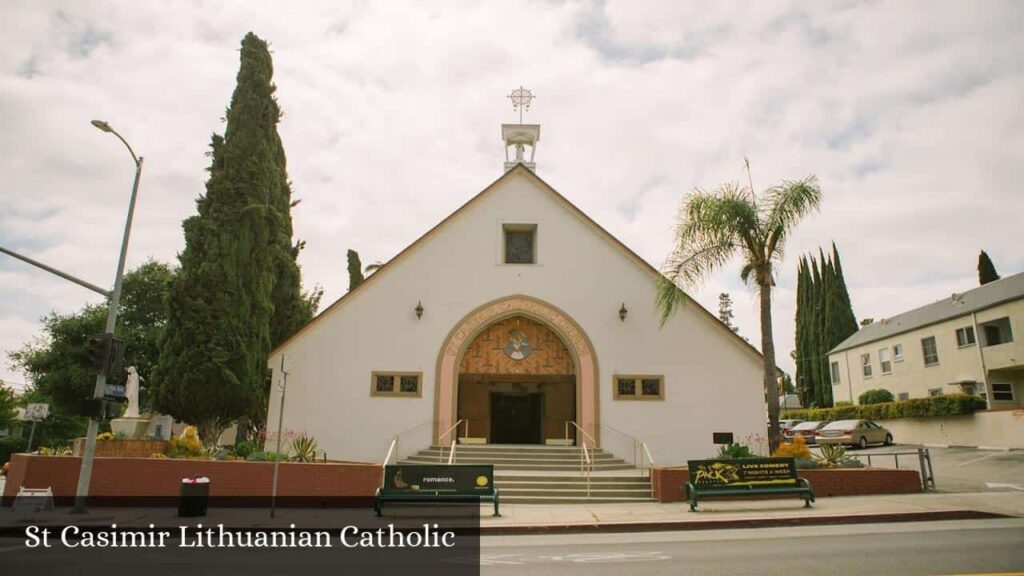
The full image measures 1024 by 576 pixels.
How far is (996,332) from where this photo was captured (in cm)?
3075

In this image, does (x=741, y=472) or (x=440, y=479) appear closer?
(x=440, y=479)

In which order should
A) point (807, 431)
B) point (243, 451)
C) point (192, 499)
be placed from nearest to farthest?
1. point (192, 499)
2. point (243, 451)
3. point (807, 431)

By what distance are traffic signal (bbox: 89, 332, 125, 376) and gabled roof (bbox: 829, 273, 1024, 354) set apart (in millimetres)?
34558

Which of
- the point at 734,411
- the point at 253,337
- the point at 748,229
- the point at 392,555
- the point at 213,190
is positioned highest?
the point at 213,190

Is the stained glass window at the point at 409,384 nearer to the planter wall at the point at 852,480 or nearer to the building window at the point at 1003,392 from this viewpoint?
the planter wall at the point at 852,480

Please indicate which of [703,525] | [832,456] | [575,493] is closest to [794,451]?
[832,456]

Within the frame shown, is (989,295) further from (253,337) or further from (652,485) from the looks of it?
(253,337)

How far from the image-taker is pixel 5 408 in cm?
3406

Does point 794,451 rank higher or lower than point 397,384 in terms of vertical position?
lower

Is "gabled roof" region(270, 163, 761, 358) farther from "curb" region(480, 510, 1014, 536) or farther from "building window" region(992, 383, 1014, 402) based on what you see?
"building window" region(992, 383, 1014, 402)

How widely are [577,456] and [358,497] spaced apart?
6255mm

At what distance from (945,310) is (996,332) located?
11.7 feet

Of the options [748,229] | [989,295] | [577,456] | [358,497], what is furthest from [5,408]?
[989,295]

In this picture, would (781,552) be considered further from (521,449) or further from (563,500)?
(521,449)
